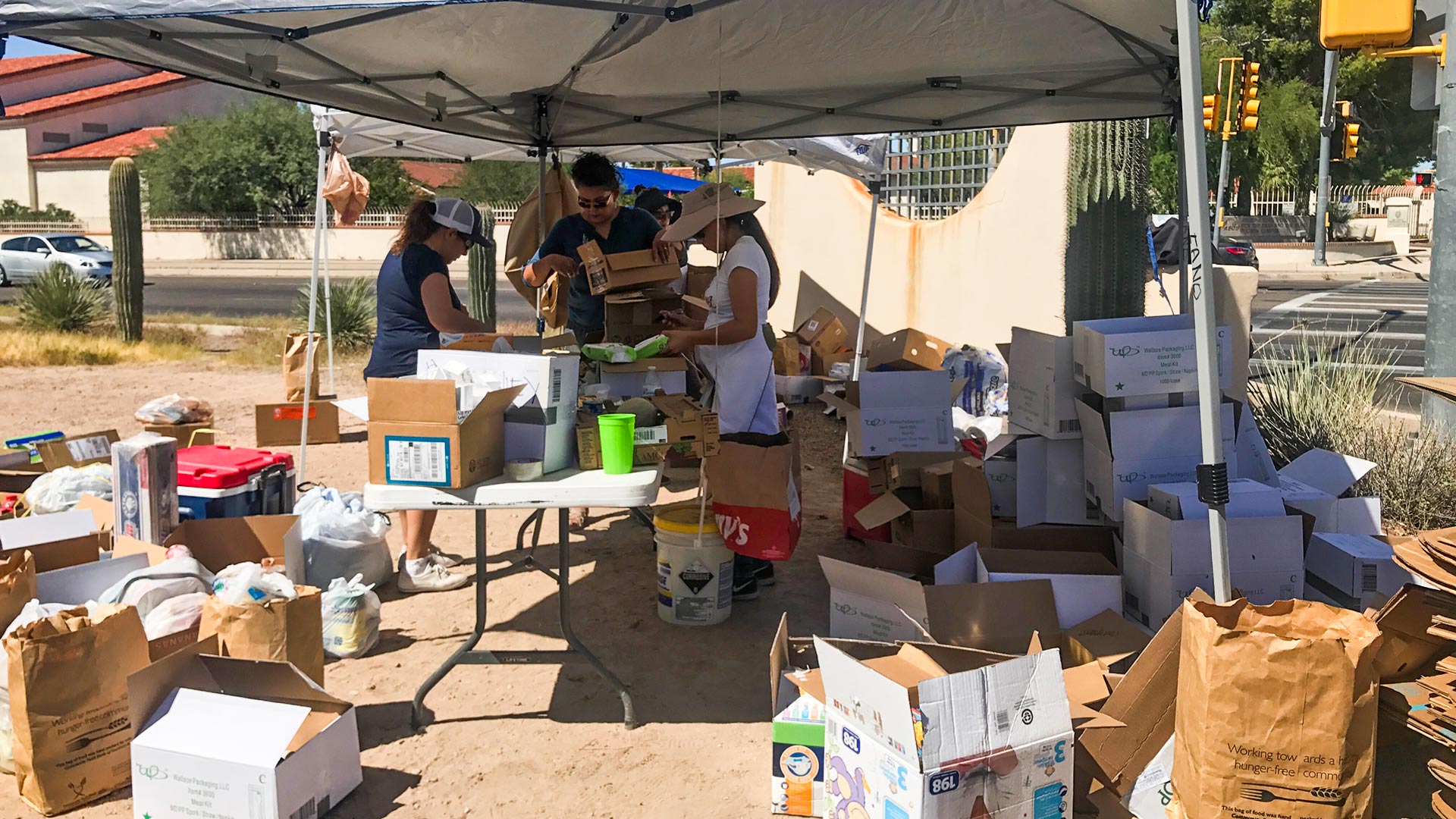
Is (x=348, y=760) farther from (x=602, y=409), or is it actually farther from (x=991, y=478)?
(x=991, y=478)

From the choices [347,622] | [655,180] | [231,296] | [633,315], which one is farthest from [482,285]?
[231,296]

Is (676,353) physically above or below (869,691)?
above

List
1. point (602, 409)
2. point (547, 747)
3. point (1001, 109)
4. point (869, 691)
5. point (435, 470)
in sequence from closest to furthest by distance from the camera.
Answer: point (869, 691) < point (435, 470) < point (547, 747) < point (602, 409) < point (1001, 109)

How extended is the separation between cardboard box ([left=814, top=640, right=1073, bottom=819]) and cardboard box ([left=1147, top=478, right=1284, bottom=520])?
1.28m

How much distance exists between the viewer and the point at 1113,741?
296 centimetres

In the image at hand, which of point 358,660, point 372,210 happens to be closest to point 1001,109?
point 358,660

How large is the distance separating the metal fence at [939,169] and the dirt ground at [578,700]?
18.1ft

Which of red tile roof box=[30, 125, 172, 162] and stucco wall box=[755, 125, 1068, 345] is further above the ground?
red tile roof box=[30, 125, 172, 162]

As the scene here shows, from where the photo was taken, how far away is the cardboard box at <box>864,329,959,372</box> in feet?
20.5

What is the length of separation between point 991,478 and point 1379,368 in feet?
11.2

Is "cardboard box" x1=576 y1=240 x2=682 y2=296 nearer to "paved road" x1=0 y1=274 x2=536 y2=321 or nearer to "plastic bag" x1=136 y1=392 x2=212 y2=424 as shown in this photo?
"plastic bag" x1=136 y1=392 x2=212 y2=424

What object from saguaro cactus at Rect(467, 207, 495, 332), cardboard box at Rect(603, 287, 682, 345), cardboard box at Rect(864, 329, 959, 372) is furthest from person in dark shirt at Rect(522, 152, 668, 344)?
saguaro cactus at Rect(467, 207, 495, 332)

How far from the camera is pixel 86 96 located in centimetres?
4372

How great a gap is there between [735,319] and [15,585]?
8.88 feet
